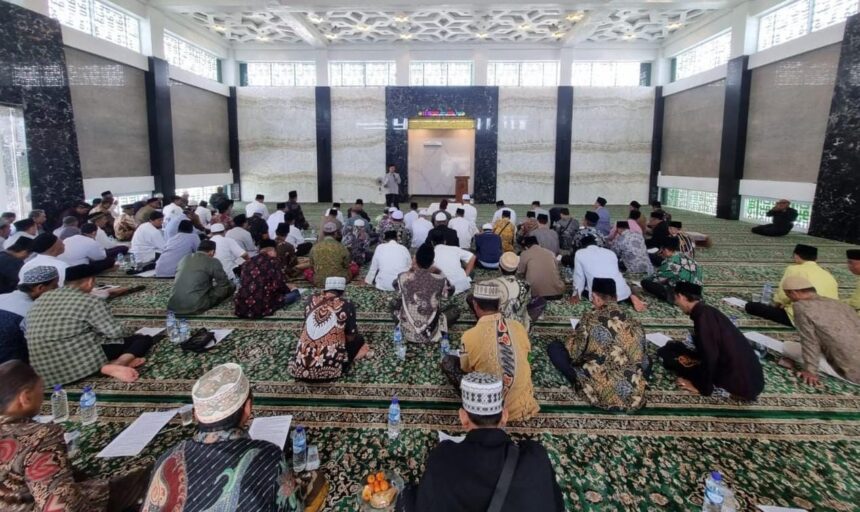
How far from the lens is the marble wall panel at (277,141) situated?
1468cm

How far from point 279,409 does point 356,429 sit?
1.64 feet

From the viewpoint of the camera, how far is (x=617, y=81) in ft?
48.3

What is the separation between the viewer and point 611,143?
1464 cm

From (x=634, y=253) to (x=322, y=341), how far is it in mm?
4288

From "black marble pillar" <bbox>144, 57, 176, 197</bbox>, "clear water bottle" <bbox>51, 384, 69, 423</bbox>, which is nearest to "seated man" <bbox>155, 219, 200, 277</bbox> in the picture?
"clear water bottle" <bbox>51, 384, 69, 423</bbox>

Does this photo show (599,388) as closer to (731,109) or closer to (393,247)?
(393,247)

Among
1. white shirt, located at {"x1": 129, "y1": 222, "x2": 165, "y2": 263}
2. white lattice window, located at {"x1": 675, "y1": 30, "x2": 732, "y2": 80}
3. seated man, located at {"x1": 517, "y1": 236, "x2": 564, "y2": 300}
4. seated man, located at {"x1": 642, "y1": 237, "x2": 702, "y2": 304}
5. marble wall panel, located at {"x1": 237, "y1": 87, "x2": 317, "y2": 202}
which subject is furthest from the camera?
marble wall panel, located at {"x1": 237, "y1": 87, "x2": 317, "y2": 202}

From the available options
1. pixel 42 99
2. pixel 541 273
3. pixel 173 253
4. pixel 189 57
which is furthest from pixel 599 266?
pixel 189 57

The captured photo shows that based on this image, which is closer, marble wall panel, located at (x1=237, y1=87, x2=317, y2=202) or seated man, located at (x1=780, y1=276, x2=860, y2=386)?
seated man, located at (x1=780, y1=276, x2=860, y2=386)

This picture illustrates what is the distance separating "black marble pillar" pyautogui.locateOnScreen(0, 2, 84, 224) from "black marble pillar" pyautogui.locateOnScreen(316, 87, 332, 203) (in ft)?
23.9

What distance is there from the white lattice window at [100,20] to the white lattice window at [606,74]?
1180cm

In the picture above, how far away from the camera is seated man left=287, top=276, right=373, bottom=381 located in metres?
2.88

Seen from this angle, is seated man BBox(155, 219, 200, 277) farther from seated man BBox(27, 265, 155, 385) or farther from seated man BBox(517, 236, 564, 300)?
seated man BBox(517, 236, 564, 300)

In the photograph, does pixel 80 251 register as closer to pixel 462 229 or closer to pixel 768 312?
pixel 462 229
